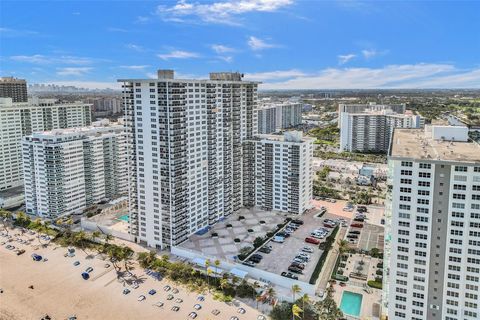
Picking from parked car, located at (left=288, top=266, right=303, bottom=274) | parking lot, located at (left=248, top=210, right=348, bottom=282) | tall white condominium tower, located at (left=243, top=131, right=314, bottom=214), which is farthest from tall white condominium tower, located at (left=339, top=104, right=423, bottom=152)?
parked car, located at (left=288, top=266, right=303, bottom=274)

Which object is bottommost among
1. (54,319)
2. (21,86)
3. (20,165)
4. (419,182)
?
(54,319)

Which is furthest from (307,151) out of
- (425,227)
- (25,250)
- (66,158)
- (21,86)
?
(21,86)

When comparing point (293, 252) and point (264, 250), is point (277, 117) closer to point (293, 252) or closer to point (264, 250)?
point (264, 250)

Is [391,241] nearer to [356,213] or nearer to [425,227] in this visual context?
[425,227]

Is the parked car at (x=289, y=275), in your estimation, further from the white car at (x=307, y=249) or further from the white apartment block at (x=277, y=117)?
the white apartment block at (x=277, y=117)

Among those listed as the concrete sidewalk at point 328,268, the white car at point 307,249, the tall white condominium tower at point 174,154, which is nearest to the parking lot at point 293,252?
the white car at point 307,249

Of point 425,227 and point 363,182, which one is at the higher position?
point 425,227

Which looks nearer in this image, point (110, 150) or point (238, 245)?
point (238, 245)
